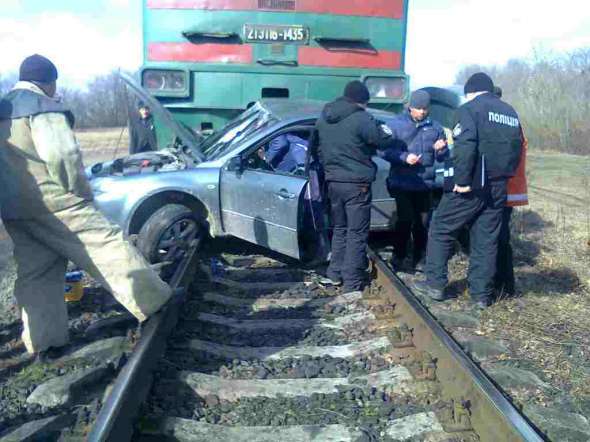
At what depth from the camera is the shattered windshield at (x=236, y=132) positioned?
294 inches

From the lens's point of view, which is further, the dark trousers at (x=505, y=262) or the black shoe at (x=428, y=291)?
the dark trousers at (x=505, y=262)

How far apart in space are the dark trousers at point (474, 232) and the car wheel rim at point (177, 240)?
8.41 feet

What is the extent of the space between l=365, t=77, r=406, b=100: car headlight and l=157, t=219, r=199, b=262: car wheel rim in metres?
3.67

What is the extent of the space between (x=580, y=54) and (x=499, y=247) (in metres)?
21.7

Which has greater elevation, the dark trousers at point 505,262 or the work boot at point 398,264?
the dark trousers at point 505,262

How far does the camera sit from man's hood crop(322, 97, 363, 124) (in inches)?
237

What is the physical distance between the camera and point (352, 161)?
6.02 meters

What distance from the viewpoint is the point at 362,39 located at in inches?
374

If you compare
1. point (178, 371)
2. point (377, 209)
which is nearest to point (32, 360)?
point (178, 371)

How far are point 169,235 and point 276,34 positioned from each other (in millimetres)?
3716

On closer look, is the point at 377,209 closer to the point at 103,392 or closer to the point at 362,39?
the point at 362,39

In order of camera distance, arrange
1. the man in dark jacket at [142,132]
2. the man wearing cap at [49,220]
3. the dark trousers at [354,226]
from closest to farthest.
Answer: the man wearing cap at [49,220]
the dark trousers at [354,226]
the man in dark jacket at [142,132]

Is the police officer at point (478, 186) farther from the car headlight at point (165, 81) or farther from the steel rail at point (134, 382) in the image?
the car headlight at point (165, 81)

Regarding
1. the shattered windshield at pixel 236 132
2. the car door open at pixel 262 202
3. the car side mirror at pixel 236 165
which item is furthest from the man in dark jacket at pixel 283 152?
the car side mirror at pixel 236 165
